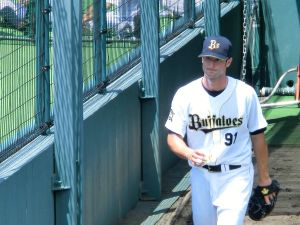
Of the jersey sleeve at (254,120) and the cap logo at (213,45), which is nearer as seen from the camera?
the cap logo at (213,45)

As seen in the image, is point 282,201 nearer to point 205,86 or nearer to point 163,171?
point 163,171

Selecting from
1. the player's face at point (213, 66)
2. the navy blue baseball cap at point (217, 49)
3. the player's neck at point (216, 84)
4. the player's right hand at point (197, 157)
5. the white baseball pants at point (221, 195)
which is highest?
the navy blue baseball cap at point (217, 49)

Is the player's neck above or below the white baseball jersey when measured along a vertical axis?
above

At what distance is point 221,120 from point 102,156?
1.94m

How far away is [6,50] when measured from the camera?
559 centimetres

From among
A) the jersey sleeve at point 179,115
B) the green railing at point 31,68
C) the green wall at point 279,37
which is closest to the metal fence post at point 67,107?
the green railing at point 31,68

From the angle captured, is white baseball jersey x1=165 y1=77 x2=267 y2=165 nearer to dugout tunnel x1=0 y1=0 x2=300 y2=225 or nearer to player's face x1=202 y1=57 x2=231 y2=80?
player's face x1=202 y1=57 x2=231 y2=80

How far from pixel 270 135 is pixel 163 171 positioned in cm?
224

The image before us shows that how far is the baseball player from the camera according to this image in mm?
5340

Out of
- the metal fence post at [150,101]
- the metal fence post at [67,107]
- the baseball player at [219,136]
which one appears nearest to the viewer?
the baseball player at [219,136]

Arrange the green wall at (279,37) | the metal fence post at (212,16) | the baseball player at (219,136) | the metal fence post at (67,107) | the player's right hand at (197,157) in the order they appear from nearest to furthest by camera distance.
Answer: the player's right hand at (197,157) < the baseball player at (219,136) < the metal fence post at (67,107) < the metal fence post at (212,16) < the green wall at (279,37)

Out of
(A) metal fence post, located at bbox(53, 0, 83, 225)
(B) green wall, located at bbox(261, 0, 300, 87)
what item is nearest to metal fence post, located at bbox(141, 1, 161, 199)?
(A) metal fence post, located at bbox(53, 0, 83, 225)

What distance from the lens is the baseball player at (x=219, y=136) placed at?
5.34 metres

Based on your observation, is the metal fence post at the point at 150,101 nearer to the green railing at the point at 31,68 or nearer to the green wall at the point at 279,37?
the green railing at the point at 31,68
